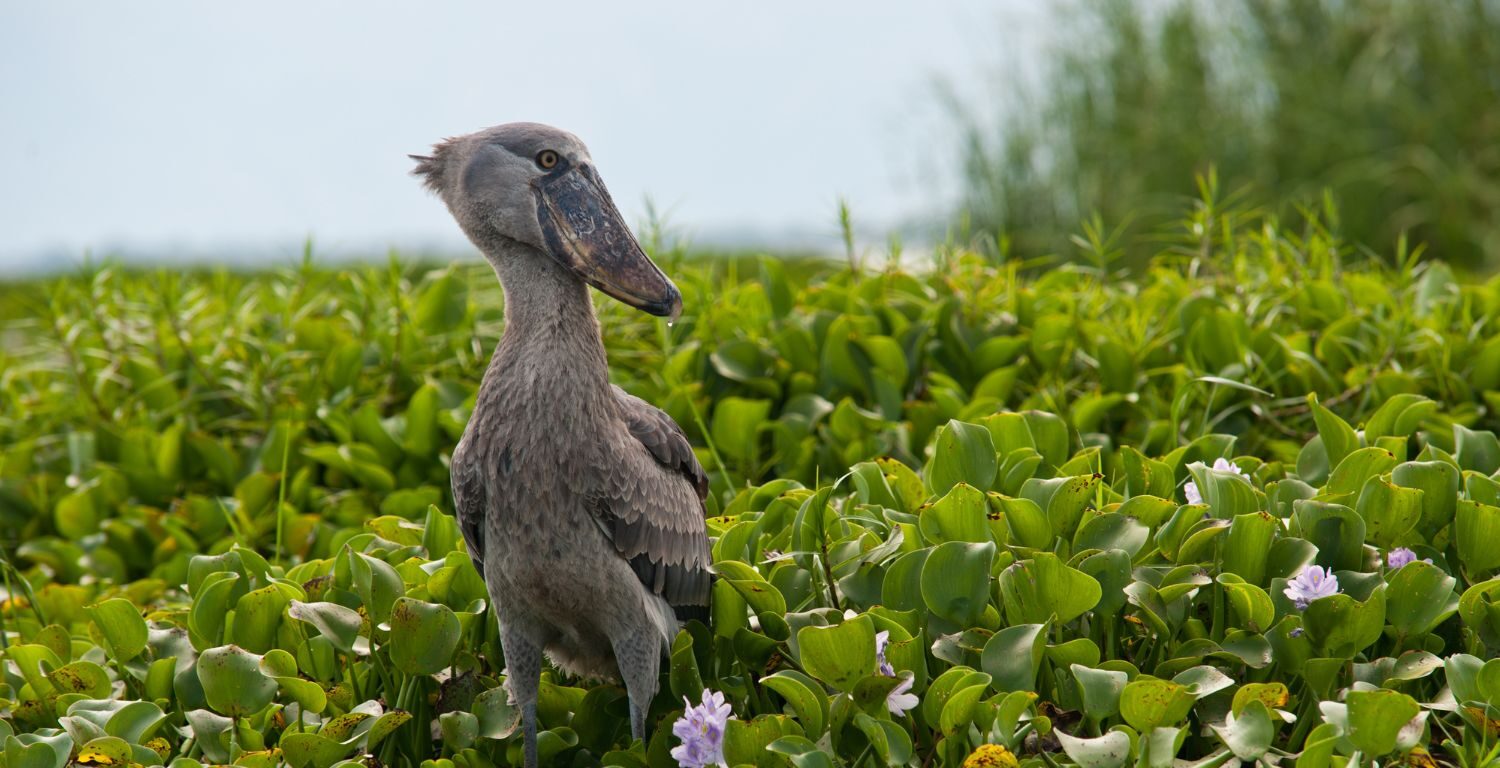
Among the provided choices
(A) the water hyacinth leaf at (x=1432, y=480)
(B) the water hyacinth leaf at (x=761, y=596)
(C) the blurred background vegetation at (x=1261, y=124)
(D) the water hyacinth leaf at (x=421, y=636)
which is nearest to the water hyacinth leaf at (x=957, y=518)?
(B) the water hyacinth leaf at (x=761, y=596)

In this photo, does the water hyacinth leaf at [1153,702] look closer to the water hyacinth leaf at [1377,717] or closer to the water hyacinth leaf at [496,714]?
the water hyacinth leaf at [1377,717]

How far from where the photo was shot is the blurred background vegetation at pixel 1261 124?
9258 millimetres

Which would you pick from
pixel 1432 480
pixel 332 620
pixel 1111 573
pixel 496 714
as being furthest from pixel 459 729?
pixel 1432 480

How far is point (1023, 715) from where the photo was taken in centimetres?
271

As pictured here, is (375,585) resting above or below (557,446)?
below

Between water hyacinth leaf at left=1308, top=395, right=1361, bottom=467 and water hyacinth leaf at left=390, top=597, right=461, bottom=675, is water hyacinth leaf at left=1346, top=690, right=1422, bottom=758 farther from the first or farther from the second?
water hyacinth leaf at left=390, top=597, right=461, bottom=675

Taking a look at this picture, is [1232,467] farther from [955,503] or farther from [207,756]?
[207,756]

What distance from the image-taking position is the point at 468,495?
2.74 m

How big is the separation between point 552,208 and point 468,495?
2.00 ft

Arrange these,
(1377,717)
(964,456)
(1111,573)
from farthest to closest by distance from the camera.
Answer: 1. (964,456)
2. (1111,573)
3. (1377,717)

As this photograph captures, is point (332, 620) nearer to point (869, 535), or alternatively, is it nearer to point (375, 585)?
point (375, 585)

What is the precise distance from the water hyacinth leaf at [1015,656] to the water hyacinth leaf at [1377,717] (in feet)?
1.88

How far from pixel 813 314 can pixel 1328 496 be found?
243 cm

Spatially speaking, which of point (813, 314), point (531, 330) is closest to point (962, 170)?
point (813, 314)
